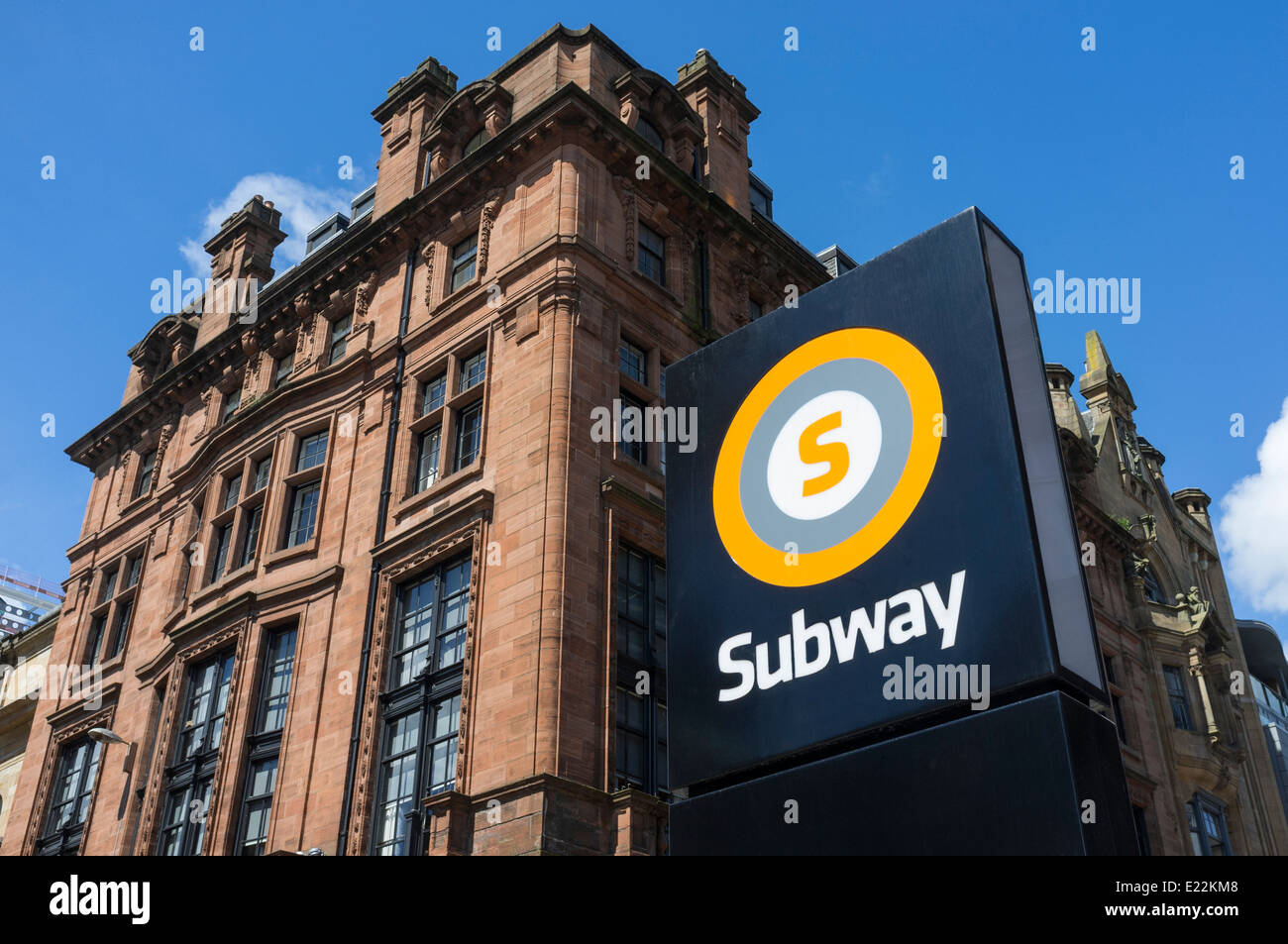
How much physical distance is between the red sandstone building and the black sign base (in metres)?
9.99

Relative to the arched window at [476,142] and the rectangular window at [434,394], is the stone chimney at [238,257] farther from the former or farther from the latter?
the rectangular window at [434,394]

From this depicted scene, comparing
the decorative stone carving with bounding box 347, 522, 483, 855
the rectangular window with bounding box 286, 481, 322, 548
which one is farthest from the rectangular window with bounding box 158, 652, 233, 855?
the decorative stone carving with bounding box 347, 522, 483, 855


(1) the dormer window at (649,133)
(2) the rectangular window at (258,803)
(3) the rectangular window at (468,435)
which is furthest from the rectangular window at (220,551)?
(1) the dormer window at (649,133)

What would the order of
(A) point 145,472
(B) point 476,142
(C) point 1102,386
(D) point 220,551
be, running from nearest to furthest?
(D) point 220,551 < (B) point 476,142 < (A) point 145,472 < (C) point 1102,386

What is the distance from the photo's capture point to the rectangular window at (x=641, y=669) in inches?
872

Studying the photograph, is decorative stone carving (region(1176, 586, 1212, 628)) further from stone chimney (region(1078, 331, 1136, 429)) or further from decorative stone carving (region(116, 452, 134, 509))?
decorative stone carving (region(116, 452, 134, 509))

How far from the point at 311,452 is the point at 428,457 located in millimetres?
4920

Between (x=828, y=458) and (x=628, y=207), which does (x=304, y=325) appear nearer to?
(x=628, y=207)

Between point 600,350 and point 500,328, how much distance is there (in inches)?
107

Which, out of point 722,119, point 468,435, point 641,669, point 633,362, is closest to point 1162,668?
point 722,119

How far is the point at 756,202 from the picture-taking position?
124 feet

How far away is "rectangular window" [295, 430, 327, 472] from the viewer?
3106 centimetres

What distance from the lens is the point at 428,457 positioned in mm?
28094
